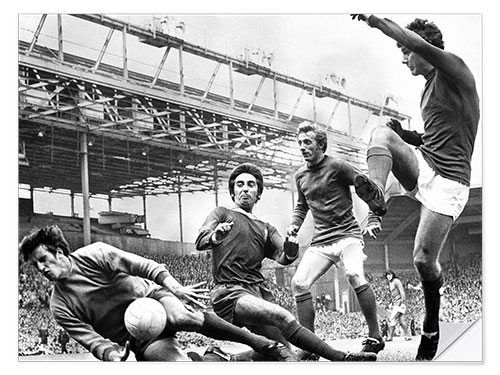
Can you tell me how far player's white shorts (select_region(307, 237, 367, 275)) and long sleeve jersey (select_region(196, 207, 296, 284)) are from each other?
0.26 m

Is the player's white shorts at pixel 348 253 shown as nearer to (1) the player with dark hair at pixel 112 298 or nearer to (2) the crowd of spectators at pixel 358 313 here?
(2) the crowd of spectators at pixel 358 313

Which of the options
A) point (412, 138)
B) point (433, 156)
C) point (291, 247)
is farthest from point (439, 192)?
point (291, 247)

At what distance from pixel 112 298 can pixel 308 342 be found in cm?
136

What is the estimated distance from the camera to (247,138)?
660 centimetres

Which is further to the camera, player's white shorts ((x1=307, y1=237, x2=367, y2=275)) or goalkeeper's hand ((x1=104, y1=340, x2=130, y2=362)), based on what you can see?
goalkeeper's hand ((x1=104, y1=340, x2=130, y2=362))

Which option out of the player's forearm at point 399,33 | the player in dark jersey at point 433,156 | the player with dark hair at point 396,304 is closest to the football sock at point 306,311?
the player with dark hair at point 396,304

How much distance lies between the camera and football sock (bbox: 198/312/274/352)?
6.16 m

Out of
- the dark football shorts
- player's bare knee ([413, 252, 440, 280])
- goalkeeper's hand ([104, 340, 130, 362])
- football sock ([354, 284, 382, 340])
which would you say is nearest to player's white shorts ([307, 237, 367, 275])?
football sock ([354, 284, 382, 340])

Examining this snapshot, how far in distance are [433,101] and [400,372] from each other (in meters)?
1.82

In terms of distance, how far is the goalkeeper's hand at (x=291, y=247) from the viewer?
6.18m

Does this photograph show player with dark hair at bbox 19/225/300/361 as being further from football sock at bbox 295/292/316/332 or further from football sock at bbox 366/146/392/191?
football sock at bbox 366/146/392/191

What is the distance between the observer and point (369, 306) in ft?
20.1

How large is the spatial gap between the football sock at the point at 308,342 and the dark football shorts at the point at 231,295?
0.76ft
